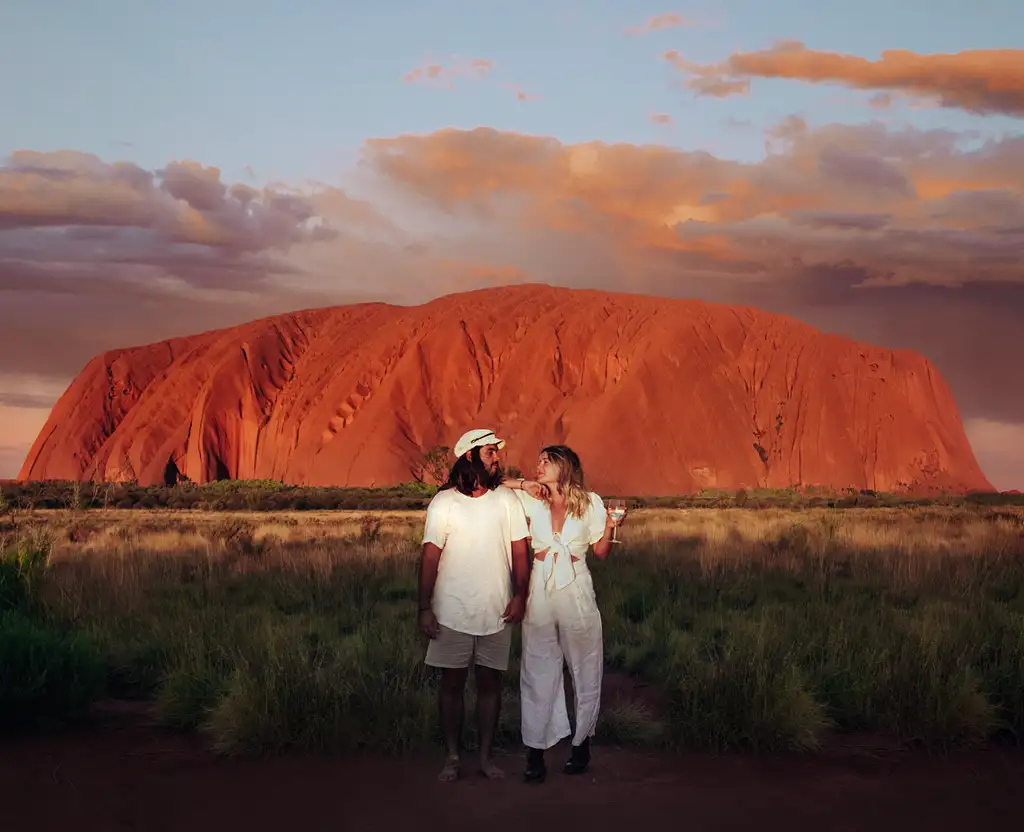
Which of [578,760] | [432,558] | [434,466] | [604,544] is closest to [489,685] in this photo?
[578,760]

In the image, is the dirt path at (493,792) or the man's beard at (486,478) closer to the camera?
the dirt path at (493,792)

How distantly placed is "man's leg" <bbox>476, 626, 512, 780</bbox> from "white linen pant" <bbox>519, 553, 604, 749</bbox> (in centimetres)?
15

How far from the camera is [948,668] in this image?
284 inches

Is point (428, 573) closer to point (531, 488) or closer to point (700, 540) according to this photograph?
point (531, 488)

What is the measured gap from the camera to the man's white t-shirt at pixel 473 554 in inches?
225

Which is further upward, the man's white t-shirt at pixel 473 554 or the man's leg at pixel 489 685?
the man's white t-shirt at pixel 473 554

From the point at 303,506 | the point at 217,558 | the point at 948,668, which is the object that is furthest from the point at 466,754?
the point at 303,506

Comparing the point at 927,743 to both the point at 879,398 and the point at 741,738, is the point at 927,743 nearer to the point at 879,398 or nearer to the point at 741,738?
the point at 741,738

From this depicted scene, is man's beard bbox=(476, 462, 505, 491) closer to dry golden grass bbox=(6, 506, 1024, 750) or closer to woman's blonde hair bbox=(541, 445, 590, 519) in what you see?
woman's blonde hair bbox=(541, 445, 590, 519)

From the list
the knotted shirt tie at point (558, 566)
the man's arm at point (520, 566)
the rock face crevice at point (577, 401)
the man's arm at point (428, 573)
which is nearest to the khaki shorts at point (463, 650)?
the man's arm at point (428, 573)

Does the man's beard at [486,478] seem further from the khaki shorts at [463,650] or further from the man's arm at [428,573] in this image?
the khaki shorts at [463,650]

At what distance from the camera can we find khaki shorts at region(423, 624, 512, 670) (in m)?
5.73

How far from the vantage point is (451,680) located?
5809 mm

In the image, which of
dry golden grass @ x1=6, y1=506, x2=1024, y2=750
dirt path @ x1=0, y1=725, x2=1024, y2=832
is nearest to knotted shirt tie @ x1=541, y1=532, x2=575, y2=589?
dirt path @ x1=0, y1=725, x2=1024, y2=832
